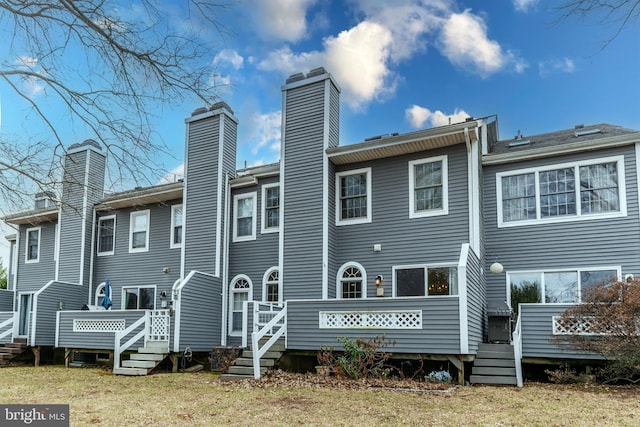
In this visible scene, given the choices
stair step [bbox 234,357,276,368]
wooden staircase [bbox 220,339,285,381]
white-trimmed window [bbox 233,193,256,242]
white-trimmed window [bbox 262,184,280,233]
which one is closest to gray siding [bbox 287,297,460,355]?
wooden staircase [bbox 220,339,285,381]

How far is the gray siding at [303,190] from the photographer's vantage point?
47.2 ft

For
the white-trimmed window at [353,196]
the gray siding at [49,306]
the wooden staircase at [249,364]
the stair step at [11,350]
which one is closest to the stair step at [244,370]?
the wooden staircase at [249,364]

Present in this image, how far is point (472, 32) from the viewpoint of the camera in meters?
11.9

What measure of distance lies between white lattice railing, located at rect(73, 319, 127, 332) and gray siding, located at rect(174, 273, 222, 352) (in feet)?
7.03

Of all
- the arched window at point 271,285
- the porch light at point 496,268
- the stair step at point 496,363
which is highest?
the porch light at point 496,268

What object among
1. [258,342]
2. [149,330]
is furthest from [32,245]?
[258,342]

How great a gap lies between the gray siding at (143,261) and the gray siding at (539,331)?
10777 millimetres

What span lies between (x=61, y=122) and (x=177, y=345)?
859cm

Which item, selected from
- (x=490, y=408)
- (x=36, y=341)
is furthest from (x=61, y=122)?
(x=36, y=341)

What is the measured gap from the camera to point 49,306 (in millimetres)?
18016

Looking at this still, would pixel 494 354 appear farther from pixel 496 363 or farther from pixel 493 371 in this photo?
pixel 493 371

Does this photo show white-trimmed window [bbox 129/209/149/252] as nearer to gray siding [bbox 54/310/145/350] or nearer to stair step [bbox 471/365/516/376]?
gray siding [bbox 54/310/145/350]

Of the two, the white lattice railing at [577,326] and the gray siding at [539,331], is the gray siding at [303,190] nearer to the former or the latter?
the gray siding at [539,331]

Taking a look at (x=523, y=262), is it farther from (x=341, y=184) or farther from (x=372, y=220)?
(x=341, y=184)
